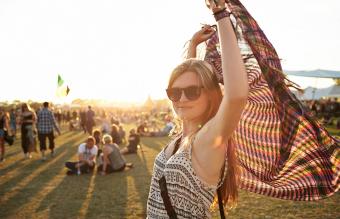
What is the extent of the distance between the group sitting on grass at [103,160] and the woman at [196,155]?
9324 millimetres

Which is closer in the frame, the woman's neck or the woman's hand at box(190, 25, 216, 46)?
the woman's neck

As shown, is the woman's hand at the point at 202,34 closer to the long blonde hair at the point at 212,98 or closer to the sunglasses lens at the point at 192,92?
the long blonde hair at the point at 212,98

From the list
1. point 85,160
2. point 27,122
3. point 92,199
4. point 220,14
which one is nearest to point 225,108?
point 220,14

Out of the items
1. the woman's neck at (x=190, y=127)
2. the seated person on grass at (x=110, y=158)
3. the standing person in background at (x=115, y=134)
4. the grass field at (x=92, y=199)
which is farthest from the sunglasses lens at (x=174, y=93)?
the standing person in background at (x=115, y=134)

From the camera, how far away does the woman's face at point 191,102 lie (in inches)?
77.8

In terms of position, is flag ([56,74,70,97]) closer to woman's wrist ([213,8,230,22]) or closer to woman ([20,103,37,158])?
woman ([20,103,37,158])

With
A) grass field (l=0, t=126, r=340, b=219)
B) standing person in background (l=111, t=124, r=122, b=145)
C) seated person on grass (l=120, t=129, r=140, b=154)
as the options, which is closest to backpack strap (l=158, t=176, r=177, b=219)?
grass field (l=0, t=126, r=340, b=219)

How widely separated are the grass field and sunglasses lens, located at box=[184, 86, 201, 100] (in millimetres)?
5087

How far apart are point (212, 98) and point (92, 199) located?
6.79 meters

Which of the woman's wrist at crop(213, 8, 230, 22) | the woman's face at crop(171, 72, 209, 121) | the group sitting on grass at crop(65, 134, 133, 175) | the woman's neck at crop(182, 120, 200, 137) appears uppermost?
the woman's wrist at crop(213, 8, 230, 22)

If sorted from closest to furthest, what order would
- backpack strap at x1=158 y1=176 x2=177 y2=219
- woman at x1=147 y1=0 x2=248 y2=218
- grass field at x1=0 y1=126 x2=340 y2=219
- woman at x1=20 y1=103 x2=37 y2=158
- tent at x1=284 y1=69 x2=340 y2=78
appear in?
woman at x1=147 y1=0 x2=248 y2=218, backpack strap at x1=158 y1=176 x2=177 y2=219, grass field at x1=0 y1=126 x2=340 y2=219, woman at x1=20 y1=103 x2=37 y2=158, tent at x1=284 y1=69 x2=340 y2=78

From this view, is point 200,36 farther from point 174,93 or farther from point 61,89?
point 61,89

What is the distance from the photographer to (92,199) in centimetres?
812

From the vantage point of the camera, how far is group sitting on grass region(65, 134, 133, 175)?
11223 mm
